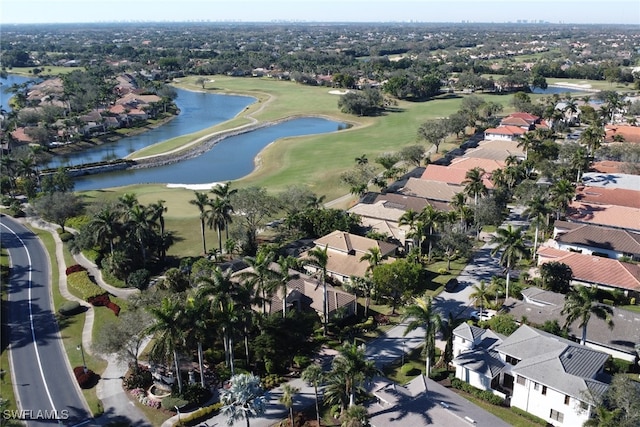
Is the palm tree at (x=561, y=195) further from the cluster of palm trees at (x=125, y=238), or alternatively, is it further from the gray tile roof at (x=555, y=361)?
the cluster of palm trees at (x=125, y=238)

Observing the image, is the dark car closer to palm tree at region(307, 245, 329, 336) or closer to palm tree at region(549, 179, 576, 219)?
palm tree at region(307, 245, 329, 336)

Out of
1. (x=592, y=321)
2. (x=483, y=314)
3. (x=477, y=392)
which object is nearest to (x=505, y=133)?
(x=483, y=314)

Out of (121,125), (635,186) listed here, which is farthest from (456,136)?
(121,125)

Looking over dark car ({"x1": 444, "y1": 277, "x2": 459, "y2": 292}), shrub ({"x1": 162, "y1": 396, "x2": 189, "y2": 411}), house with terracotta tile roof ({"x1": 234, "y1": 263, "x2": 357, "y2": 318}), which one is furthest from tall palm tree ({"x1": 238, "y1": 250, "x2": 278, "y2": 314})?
dark car ({"x1": 444, "y1": 277, "x2": 459, "y2": 292})

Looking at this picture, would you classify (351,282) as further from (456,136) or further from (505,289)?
(456,136)

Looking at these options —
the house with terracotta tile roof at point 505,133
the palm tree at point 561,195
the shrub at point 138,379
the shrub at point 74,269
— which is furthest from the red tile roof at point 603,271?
the house with terracotta tile roof at point 505,133

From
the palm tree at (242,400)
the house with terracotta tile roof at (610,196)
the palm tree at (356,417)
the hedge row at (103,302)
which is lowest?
the hedge row at (103,302)

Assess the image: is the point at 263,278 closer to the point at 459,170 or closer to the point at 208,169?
the point at 459,170
